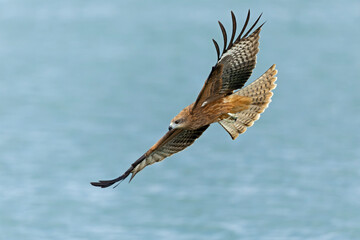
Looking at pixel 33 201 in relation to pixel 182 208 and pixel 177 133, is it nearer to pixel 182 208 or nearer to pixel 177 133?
pixel 182 208

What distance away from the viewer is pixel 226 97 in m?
12.0

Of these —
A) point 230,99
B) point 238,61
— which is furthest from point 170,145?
point 238,61

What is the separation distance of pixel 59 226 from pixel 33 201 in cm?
155

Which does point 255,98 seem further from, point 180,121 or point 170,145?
point 170,145

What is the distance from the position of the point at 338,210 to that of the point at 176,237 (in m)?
4.78

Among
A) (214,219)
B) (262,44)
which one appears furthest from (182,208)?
(262,44)

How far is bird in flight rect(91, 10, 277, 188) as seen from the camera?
11664mm

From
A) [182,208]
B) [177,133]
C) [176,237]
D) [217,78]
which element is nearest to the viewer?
[217,78]

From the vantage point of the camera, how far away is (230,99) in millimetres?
12055

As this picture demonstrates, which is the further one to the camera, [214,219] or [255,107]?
[214,219]

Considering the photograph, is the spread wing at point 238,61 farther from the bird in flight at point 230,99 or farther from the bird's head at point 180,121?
the bird's head at point 180,121

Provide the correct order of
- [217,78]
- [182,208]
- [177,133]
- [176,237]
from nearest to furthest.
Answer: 1. [217,78]
2. [177,133]
3. [176,237]
4. [182,208]

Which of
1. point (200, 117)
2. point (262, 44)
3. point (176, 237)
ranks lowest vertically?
point (200, 117)

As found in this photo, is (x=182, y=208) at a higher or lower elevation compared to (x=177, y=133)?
higher
